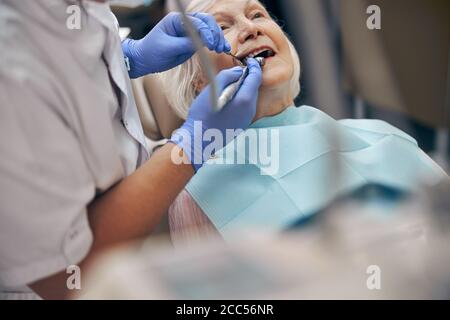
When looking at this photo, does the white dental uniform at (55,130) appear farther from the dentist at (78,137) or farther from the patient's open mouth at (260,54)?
the patient's open mouth at (260,54)

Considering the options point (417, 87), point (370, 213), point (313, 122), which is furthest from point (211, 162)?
point (417, 87)

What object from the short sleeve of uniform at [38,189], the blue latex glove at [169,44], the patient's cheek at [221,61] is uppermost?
the blue latex glove at [169,44]

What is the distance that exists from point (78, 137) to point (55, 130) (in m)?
0.05

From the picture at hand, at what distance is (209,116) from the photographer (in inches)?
43.9

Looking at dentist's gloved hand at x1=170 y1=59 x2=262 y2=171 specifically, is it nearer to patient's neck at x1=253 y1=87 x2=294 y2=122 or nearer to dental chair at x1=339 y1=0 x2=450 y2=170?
patient's neck at x1=253 y1=87 x2=294 y2=122

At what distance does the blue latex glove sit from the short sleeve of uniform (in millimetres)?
263

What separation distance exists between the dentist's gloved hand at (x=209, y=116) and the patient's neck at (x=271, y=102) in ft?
0.19

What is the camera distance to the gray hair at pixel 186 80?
3.74ft

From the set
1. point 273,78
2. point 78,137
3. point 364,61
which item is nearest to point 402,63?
point 364,61

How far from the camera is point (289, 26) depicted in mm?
1131

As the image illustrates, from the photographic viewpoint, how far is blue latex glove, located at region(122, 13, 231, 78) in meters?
1.11

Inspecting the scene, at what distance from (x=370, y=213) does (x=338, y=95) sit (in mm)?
278

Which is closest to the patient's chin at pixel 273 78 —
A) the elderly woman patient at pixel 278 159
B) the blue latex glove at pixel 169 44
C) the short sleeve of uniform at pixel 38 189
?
the elderly woman patient at pixel 278 159

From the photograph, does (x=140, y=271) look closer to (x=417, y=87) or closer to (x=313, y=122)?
(x=313, y=122)
